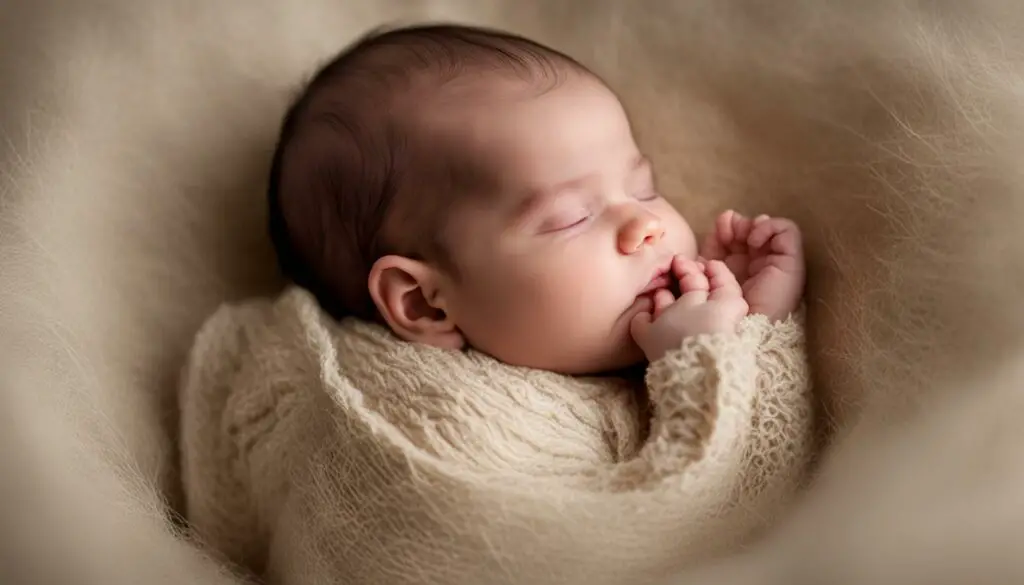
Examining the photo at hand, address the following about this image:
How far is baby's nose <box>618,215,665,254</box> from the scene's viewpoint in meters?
0.84

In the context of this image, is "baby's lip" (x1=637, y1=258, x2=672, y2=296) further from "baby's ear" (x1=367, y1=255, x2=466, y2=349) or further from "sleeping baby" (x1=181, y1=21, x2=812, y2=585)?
"baby's ear" (x1=367, y1=255, x2=466, y2=349)

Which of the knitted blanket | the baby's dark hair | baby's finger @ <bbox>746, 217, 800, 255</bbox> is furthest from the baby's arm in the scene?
the baby's dark hair

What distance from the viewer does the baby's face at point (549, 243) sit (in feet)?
2.79

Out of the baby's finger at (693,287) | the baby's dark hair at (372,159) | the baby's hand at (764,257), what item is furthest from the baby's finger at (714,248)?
the baby's dark hair at (372,159)

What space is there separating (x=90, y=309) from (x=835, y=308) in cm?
71

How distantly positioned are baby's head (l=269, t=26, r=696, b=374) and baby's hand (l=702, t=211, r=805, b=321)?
2.0 inches

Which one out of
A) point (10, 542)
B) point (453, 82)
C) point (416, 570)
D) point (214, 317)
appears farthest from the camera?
Result: point (214, 317)

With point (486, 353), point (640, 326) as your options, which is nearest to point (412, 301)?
point (486, 353)

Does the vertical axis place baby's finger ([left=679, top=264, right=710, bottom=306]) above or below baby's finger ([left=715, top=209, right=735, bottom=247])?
below

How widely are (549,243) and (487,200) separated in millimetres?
67

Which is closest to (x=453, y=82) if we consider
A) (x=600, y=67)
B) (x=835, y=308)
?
(x=600, y=67)

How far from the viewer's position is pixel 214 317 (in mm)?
990

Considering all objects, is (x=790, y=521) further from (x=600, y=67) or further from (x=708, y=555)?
(x=600, y=67)

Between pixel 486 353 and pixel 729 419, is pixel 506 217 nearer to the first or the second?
pixel 486 353
